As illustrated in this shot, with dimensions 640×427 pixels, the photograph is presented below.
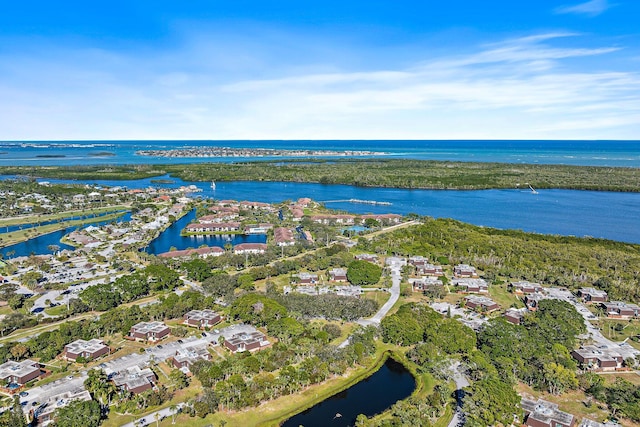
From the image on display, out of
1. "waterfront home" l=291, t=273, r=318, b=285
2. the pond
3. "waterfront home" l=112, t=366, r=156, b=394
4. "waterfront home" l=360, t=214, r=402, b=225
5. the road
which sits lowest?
the pond

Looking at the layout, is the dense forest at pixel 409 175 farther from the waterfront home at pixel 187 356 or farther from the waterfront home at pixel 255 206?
the waterfront home at pixel 187 356

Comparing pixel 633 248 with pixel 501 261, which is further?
pixel 633 248

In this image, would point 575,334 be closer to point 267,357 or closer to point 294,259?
point 267,357

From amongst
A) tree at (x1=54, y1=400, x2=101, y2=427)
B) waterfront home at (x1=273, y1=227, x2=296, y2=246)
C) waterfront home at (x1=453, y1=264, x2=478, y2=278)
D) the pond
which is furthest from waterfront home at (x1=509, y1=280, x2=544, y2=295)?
tree at (x1=54, y1=400, x2=101, y2=427)

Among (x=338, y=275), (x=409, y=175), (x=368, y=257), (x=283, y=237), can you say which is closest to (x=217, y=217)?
(x=283, y=237)

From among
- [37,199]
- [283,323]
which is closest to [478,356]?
[283,323]

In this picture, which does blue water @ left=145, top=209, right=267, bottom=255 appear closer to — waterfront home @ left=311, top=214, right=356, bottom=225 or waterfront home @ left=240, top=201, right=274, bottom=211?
waterfront home @ left=311, top=214, right=356, bottom=225

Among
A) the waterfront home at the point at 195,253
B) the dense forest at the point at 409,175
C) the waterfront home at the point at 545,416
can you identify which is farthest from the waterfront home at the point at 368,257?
the dense forest at the point at 409,175
